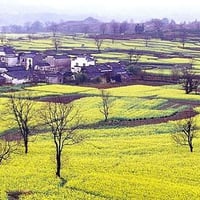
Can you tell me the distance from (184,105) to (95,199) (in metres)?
41.1

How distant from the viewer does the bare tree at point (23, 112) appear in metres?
48.8

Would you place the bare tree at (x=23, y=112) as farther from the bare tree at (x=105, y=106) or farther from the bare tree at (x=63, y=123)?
the bare tree at (x=105, y=106)

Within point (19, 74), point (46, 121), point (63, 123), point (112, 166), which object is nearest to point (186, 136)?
point (112, 166)

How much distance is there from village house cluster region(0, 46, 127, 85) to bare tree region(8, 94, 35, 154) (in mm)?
21639

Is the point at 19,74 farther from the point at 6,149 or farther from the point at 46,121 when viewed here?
the point at 6,149

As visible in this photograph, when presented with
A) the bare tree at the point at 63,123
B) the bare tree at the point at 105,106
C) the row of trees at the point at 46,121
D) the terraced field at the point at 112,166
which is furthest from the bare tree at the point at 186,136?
the bare tree at the point at 105,106

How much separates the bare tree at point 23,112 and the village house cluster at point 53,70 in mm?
21639

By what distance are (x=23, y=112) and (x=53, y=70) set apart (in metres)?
49.4

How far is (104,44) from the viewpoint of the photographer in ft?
543

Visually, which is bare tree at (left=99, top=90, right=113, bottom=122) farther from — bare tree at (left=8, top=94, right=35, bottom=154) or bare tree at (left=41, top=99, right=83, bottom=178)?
bare tree at (left=8, top=94, right=35, bottom=154)

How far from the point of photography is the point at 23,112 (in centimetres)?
6431

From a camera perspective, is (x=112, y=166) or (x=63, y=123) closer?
(x=112, y=166)

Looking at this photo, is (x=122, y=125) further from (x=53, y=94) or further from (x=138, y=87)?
(x=138, y=87)

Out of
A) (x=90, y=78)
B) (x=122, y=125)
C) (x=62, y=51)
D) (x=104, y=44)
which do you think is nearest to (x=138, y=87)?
(x=90, y=78)
